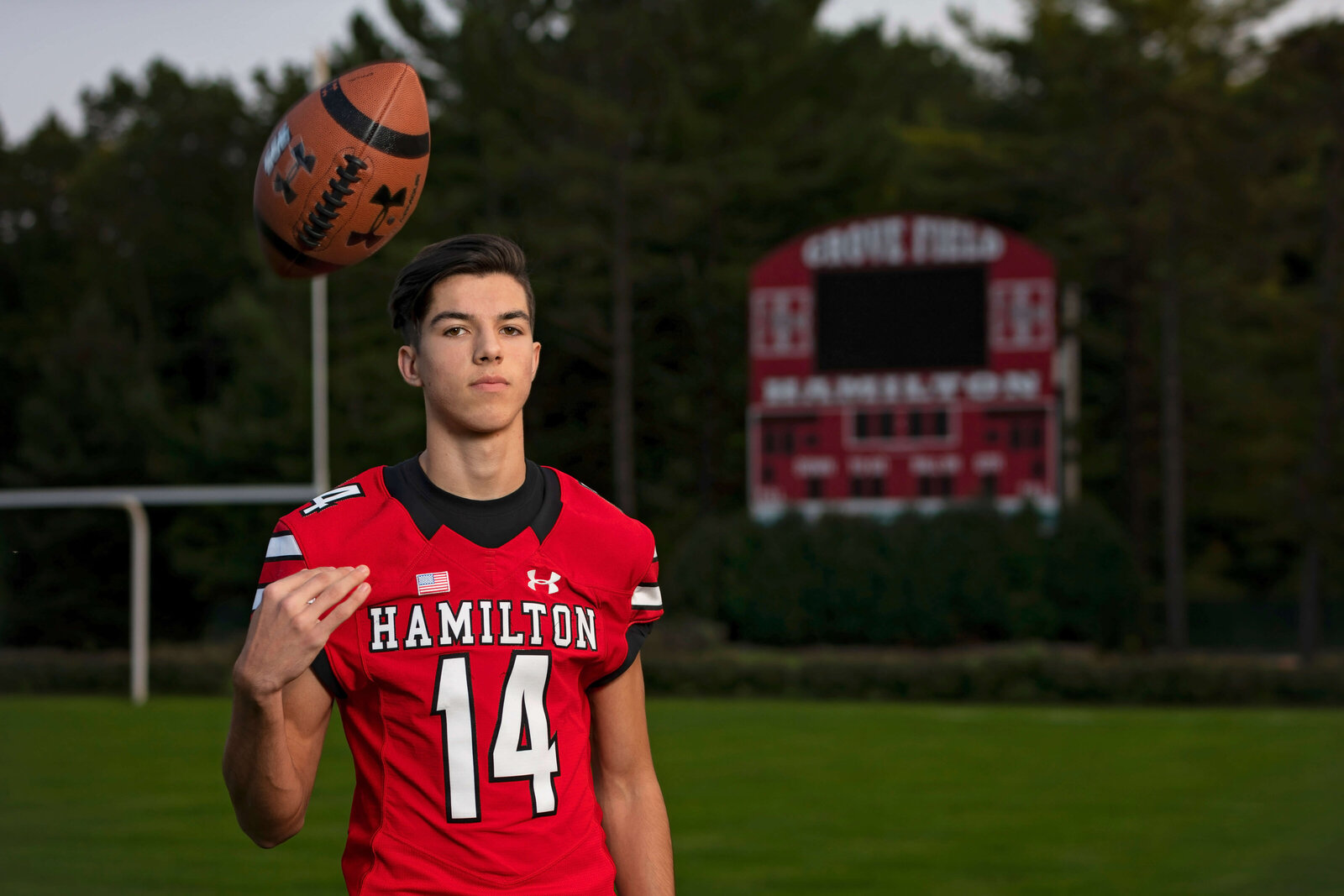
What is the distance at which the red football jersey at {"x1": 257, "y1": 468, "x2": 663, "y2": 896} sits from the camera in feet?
7.27

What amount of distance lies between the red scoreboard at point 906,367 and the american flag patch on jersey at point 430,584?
18.8m

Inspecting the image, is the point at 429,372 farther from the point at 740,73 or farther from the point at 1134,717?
the point at 740,73

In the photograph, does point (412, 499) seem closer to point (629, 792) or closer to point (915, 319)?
point (629, 792)

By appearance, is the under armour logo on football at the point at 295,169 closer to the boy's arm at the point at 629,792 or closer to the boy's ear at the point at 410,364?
the boy's ear at the point at 410,364

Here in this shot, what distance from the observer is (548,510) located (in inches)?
95.3

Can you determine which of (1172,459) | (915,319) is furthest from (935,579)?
(1172,459)

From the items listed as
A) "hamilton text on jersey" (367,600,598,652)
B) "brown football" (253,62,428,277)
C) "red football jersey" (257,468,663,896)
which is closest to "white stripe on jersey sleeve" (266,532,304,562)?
"red football jersey" (257,468,663,896)

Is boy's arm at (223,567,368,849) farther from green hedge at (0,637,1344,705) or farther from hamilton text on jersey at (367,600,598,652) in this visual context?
green hedge at (0,637,1344,705)

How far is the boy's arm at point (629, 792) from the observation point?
2.42m

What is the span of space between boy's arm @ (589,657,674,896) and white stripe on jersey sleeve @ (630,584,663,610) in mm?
83

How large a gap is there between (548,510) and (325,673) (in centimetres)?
41

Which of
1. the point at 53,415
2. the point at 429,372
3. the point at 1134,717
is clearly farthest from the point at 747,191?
the point at 429,372

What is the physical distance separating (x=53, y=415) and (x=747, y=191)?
1355cm

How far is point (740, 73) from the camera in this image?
1172 inches
